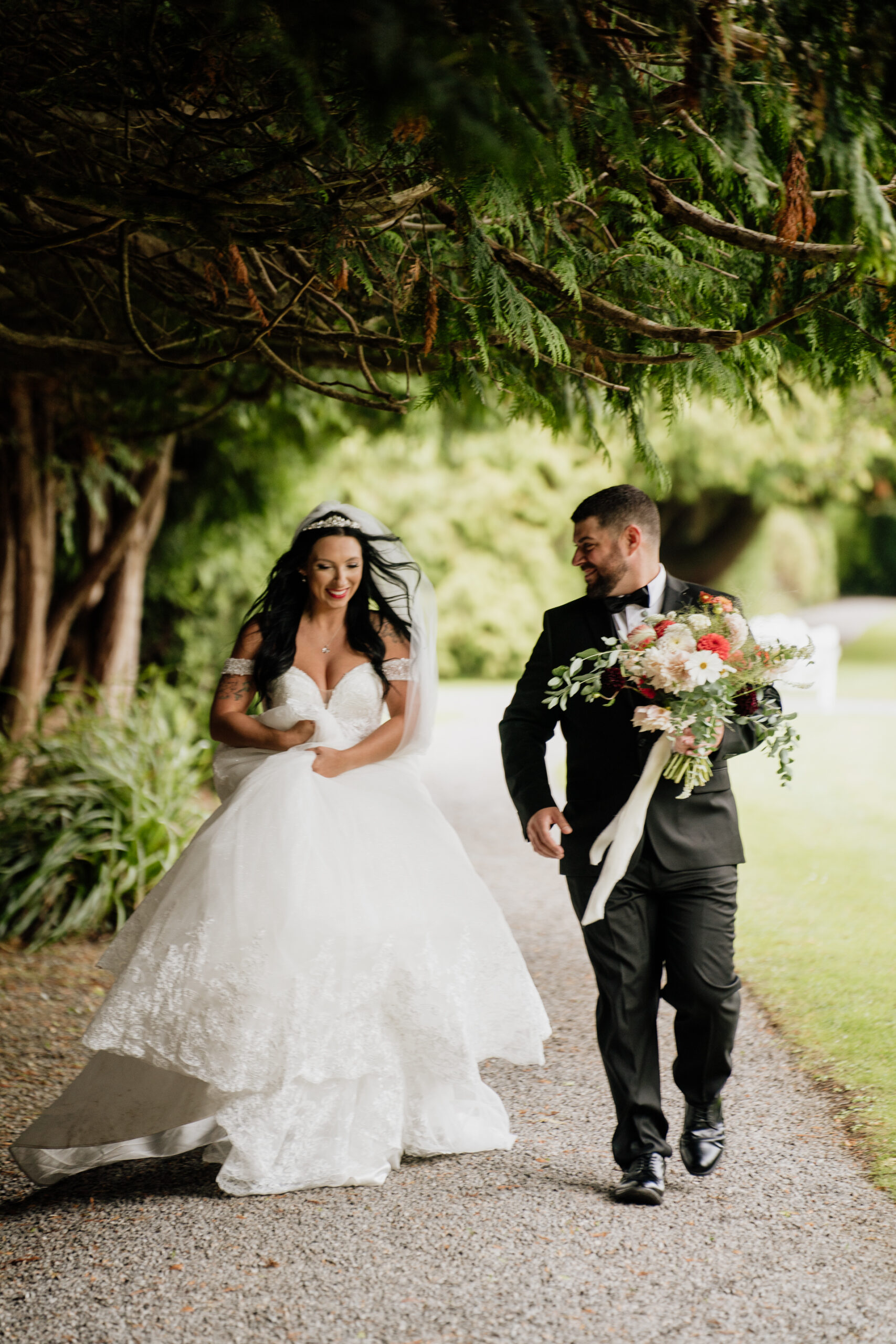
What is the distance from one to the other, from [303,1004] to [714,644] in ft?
5.55

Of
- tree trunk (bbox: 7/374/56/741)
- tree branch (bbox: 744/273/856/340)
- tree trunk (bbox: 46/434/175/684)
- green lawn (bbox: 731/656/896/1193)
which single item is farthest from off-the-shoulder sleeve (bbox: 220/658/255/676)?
tree trunk (bbox: 46/434/175/684)

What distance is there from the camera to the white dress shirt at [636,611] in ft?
12.2

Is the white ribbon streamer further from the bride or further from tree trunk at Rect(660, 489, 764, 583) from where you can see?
tree trunk at Rect(660, 489, 764, 583)

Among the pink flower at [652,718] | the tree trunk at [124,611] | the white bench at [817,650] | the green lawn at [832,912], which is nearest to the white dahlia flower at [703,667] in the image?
the pink flower at [652,718]

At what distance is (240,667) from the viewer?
4211mm

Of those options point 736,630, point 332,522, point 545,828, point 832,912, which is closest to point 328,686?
point 332,522

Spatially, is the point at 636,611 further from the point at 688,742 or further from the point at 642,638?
the point at 688,742

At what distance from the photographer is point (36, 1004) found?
5883mm

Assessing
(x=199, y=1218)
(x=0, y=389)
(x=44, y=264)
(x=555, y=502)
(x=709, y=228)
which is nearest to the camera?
(x=709, y=228)

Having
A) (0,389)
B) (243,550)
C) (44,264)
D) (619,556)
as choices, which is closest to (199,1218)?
(619,556)

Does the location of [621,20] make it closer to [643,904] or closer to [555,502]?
[643,904]

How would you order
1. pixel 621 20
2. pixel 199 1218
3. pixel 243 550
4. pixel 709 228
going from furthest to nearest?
pixel 243 550, pixel 199 1218, pixel 709 228, pixel 621 20

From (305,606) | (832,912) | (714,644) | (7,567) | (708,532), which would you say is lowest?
(832,912)

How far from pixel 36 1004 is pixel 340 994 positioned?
297cm
